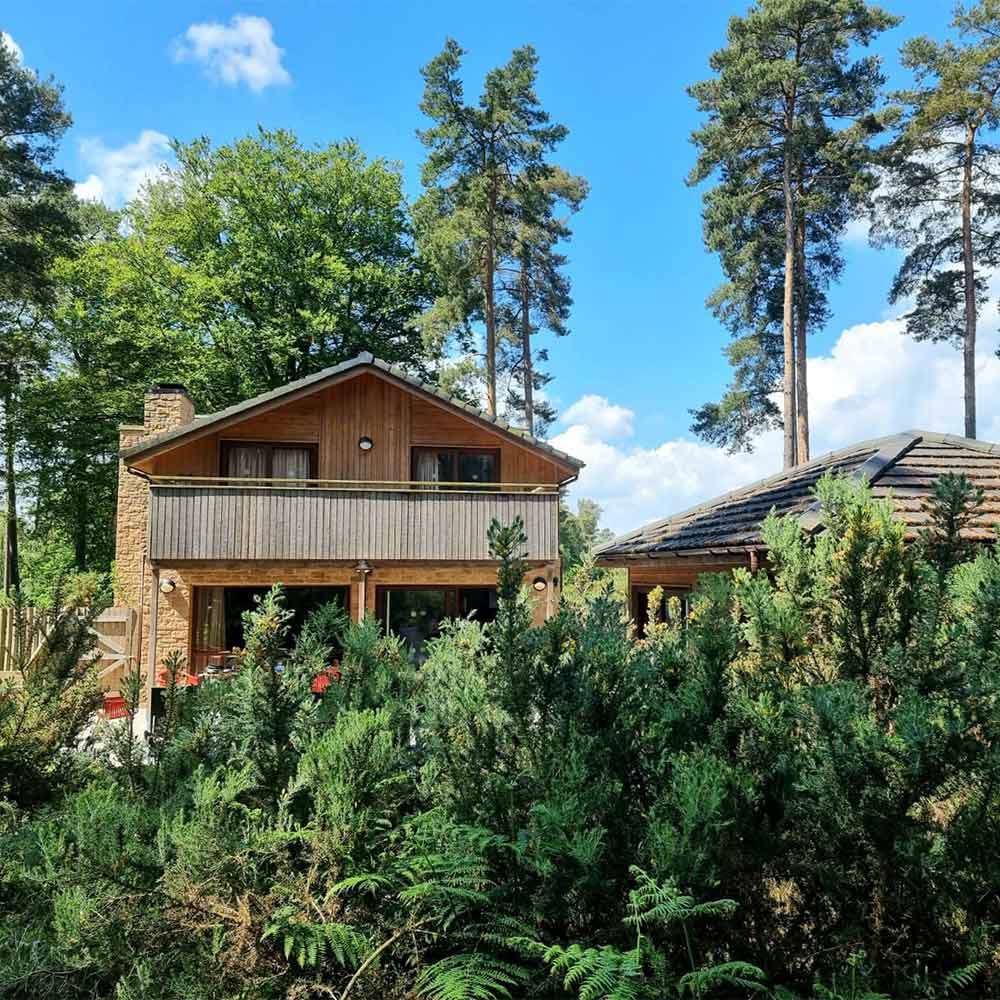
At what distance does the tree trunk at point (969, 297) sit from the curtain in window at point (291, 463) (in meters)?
17.9

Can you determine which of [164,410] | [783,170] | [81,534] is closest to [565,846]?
[164,410]

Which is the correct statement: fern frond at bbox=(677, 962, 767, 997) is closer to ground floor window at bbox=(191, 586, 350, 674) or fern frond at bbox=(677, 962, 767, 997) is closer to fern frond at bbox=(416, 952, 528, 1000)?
fern frond at bbox=(416, 952, 528, 1000)

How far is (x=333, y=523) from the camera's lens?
13.0 m

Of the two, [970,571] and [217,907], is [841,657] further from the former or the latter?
[217,907]

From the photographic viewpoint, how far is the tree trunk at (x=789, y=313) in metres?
17.9

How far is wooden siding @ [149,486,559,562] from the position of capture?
40.4ft

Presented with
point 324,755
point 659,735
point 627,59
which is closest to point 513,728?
point 659,735

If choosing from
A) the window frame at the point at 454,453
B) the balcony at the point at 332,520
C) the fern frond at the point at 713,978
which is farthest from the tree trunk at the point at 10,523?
the fern frond at the point at 713,978

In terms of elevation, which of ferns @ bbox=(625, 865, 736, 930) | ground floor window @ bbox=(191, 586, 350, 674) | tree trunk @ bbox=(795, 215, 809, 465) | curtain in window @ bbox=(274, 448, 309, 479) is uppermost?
tree trunk @ bbox=(795, 215, 809, 465)

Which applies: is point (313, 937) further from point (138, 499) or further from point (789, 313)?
point (789, 313)

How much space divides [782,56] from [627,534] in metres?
14.0

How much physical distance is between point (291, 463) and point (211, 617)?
381cm

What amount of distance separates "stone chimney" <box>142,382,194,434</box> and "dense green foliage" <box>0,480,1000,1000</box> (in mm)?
13600

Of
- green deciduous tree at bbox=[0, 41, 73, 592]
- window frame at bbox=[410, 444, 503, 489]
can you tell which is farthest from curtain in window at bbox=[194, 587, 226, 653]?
→ green deciduous tree at bbox=[0, 41, 73, 592]
